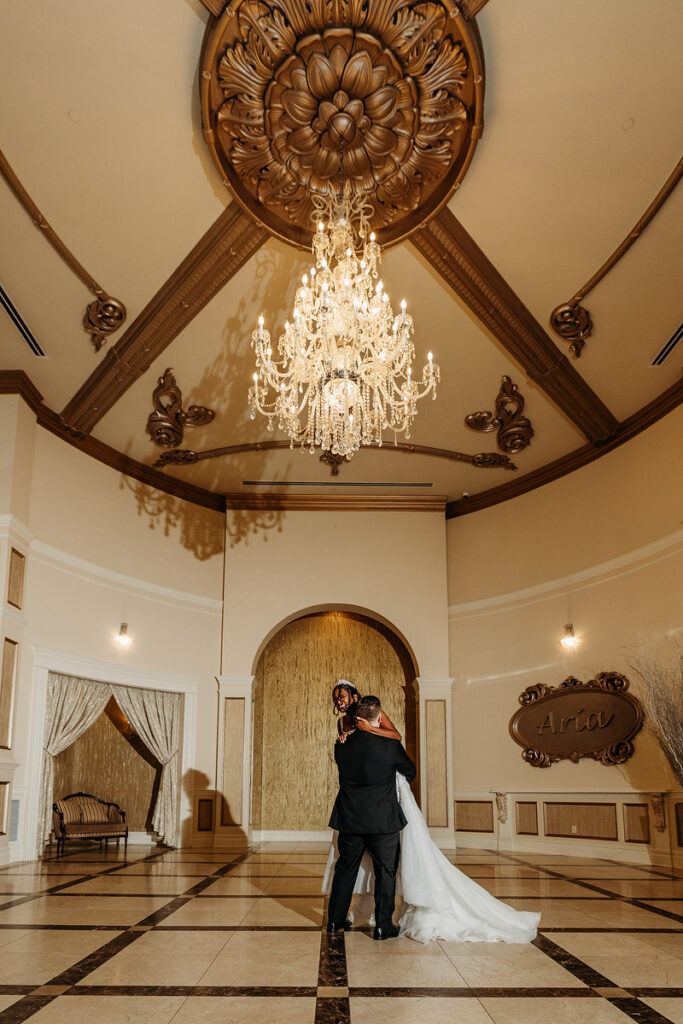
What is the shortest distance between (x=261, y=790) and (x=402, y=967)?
866cm

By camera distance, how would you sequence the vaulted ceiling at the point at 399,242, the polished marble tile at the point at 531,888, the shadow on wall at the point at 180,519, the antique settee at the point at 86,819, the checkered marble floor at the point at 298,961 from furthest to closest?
the shadow on wall at the point at 180,519, the antique settee at the point at 86,819, the polished marble tile at the point at 531,888, the vaulted ceiling at the point at 399,242, the checkered marble floor at the point at 298,961

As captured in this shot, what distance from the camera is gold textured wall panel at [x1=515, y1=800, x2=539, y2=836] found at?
34.3 feet

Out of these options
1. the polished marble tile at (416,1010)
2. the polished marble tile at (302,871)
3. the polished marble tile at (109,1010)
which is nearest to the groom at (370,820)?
the polished marble tile at (416,1010)

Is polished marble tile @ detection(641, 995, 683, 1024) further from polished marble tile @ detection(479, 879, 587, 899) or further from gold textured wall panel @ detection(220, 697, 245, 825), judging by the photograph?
gold textured wall panel @ detection(220, 697, 245, 825)

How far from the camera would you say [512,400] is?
952 centimetres

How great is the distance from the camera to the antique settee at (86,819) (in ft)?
34.0

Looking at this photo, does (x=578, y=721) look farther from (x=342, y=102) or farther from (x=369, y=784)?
(x=342, y=102)

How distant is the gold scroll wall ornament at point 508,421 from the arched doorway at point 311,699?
3461mm

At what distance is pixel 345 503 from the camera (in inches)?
488

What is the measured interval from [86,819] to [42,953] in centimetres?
722

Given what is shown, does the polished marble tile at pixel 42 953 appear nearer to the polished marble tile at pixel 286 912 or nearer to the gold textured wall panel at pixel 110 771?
the polished marble tile at pixel 286 912

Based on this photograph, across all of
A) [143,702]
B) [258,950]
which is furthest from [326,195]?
[143,702]

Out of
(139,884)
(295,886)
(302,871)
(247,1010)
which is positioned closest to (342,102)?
(247,1010)

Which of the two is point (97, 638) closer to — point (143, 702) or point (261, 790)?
point (143, 702)
